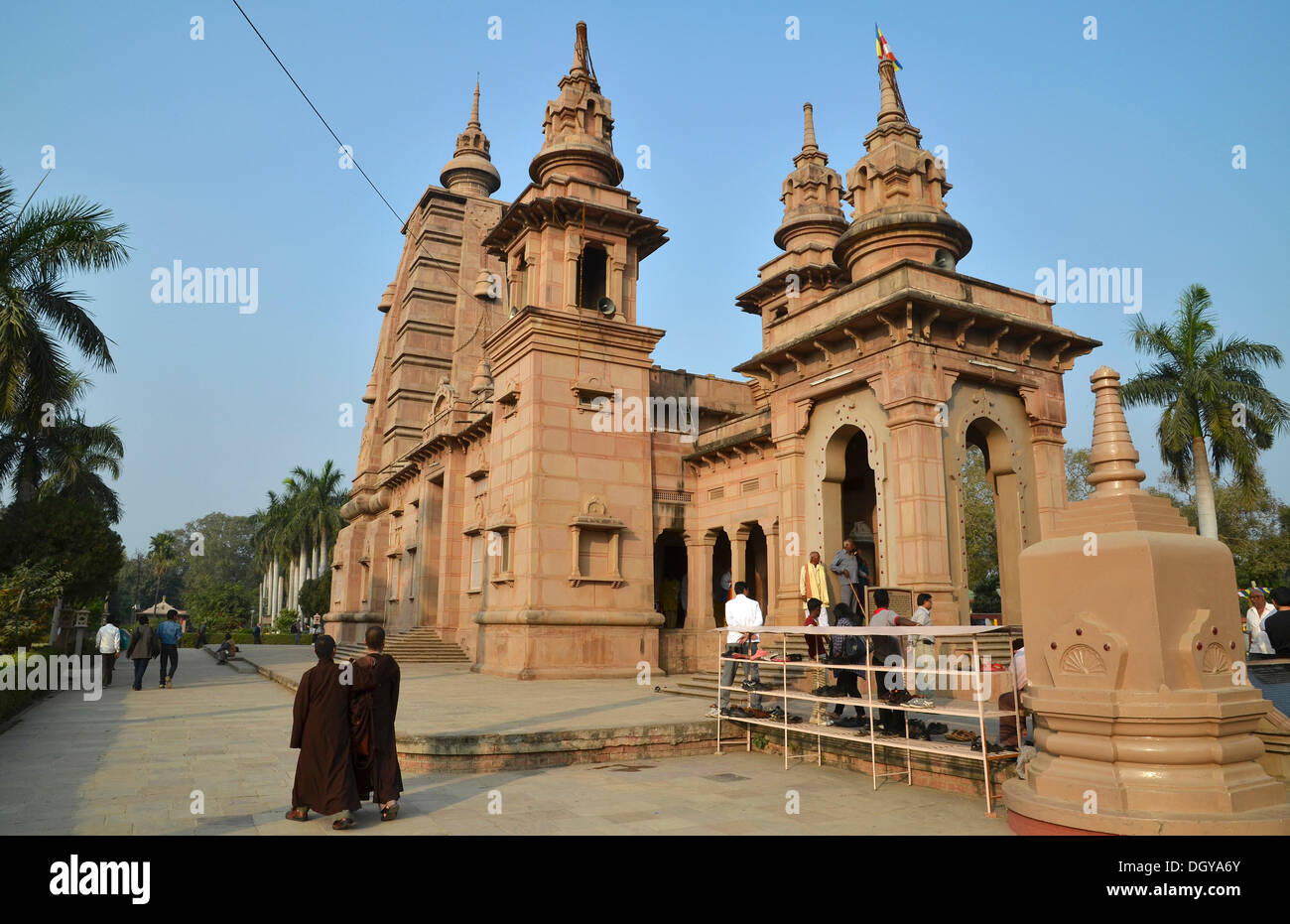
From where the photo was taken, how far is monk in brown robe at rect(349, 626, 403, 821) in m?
6.56

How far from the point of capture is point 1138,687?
5176 mm

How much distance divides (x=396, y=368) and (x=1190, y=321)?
30.1 meters

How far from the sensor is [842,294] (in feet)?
50.3

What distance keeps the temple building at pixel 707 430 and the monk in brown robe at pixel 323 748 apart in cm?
968

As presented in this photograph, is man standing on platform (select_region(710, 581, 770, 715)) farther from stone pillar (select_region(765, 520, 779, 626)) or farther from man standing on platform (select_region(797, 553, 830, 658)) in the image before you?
stone pillar (select_region(765, 520, 779, 626))

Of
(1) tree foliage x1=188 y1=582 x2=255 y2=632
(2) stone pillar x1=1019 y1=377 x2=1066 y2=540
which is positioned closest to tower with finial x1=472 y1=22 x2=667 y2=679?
(2) stone pillar x1=1019 y1=377 x2=1066 y2=540

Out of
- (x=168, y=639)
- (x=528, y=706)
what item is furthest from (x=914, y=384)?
(x=168, y=639)

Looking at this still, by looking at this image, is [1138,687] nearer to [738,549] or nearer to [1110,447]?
[1110,447]

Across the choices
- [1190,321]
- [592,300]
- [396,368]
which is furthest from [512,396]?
[1190,321]

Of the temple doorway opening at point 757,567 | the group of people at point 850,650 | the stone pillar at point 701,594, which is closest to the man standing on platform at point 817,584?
the group of people at point 850,650

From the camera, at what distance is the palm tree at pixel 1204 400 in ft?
80.5

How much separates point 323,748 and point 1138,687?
600cm

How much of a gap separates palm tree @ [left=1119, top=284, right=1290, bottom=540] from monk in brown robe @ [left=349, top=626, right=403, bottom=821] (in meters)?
25.4

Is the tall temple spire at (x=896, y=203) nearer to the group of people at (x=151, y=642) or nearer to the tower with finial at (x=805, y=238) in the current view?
the tower with finial at (x=805, y=238)
